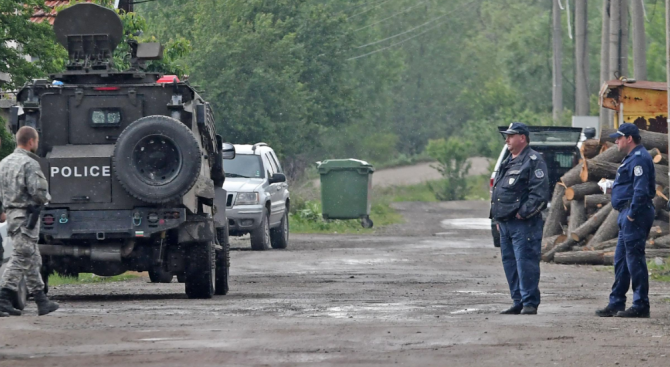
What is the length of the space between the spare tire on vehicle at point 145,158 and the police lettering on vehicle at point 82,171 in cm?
25

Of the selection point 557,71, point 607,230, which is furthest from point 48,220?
point 557,71

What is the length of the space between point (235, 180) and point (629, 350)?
15127 millimetres

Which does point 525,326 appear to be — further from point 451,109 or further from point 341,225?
point 451,109

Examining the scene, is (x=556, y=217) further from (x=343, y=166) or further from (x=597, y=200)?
(x=343, y=166)

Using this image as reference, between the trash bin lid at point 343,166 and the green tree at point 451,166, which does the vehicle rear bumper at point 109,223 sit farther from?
the green tree at point 451,166

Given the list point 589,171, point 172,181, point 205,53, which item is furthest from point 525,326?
point 205,53

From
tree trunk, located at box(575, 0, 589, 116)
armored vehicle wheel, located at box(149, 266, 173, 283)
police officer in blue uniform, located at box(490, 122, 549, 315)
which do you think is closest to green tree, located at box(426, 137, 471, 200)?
tree trunk, located at box(575, 0, 589, 116)

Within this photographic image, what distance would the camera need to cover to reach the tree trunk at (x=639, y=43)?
26938 millimetres

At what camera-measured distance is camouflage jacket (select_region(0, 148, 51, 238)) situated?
37.2 feet

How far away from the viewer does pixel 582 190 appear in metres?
21.1

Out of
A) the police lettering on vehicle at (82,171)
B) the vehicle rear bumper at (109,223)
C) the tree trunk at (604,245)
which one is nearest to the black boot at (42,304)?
the vehicle rear bumper at (109,223)

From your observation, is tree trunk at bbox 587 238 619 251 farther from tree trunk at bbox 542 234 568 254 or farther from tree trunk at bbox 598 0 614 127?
tree trunk at bbox 598 0 614 127

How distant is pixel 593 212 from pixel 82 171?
10735mm

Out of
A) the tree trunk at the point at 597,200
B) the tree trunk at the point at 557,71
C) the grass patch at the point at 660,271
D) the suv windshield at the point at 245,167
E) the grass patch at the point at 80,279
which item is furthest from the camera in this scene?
the tree trunk at the point at 557,71
